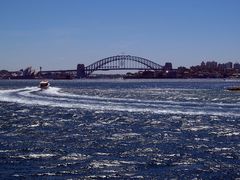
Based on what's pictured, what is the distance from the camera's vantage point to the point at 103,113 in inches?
1491

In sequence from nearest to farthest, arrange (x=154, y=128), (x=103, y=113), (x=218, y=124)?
(x=154, y=128)
(x=218, y=124)
(x=103, y=113)

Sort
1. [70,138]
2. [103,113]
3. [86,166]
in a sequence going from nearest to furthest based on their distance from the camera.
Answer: [86,166], [70,138], [103,113]

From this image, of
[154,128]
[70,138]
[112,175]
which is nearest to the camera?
[112,175]

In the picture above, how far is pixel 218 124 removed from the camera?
29.9 m

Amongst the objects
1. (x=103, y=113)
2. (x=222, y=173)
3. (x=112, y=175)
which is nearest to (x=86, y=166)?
(x=112, y=175)

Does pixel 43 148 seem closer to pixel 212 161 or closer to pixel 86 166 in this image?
pixel 86 166

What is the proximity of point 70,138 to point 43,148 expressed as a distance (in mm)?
3103

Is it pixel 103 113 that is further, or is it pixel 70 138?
pixel 103 113

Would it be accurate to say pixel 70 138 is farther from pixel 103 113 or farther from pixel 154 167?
pixel 103 113

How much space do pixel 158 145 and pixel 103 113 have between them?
16.3 metres

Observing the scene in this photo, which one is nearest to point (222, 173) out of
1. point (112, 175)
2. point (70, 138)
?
point (112, 175)

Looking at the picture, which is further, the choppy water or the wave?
the wave

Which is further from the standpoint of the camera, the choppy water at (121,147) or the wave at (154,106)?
the wave at (154,106)

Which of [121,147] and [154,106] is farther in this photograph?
[154,106]
